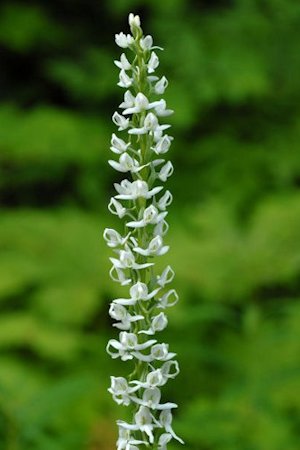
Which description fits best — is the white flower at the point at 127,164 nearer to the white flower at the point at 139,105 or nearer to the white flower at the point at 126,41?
the white flower at the point at 139,105

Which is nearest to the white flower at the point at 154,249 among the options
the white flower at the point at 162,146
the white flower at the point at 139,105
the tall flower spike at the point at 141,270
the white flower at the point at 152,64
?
the tall flower spike at the point at 141,270

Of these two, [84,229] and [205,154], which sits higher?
[205,154]

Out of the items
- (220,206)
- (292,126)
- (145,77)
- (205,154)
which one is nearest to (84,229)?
(220,206)

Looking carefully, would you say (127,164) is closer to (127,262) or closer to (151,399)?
(127,262)

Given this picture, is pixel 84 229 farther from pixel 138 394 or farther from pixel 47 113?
pixel 138 394

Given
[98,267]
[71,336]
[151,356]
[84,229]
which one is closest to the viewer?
[151,356]

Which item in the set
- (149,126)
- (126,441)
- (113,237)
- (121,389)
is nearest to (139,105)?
(149,126)
